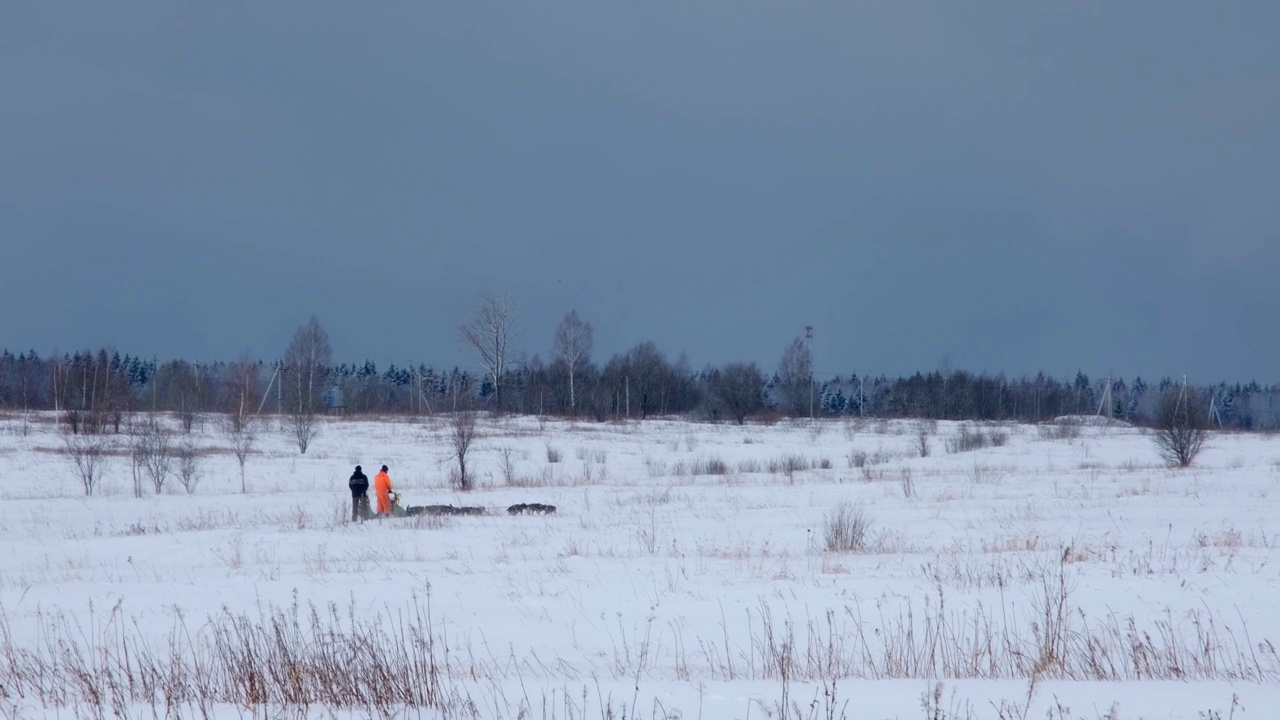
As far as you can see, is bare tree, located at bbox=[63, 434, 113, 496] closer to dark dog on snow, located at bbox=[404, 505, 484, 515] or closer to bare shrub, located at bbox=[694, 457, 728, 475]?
dark dog on snow, located at bbox=[404, 505, 484, 515]

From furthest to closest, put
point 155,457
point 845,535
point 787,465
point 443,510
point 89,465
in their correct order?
point 787,465
point 155,457
point 89,465
point 443,510
point 845,535

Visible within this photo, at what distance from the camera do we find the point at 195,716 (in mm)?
5316

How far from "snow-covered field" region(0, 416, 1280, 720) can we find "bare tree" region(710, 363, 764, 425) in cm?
4984

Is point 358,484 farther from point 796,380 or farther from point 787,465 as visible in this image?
point 796,380

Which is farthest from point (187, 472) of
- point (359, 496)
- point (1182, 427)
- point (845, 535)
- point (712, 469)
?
point (1182, 427)

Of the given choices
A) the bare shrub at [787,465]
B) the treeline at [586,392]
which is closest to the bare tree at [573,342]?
the treeline at [586,392]

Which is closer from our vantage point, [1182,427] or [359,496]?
[359,496]

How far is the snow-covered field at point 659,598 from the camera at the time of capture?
5852 mm

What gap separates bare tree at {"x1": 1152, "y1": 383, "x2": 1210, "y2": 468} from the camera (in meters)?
35.4

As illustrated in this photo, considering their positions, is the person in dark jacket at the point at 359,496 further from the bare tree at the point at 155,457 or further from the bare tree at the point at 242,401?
the bare tree at the point at 242,401

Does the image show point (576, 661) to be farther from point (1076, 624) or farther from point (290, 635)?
point (1076, 624)

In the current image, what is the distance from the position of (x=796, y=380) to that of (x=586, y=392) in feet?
85.7

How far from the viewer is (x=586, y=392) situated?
303ft

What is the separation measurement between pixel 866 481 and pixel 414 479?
50.9 ft
